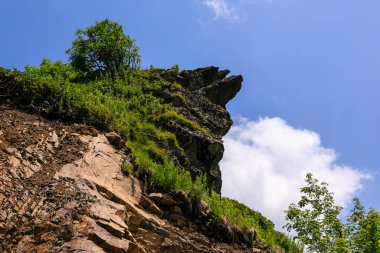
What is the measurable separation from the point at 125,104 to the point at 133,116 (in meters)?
1.74

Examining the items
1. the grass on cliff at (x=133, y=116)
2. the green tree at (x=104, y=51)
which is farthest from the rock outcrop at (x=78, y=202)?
the green tree at (x=104, y=51)

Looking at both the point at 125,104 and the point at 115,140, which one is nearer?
the point at 115,140

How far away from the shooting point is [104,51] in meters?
25.1

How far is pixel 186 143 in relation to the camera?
1778cm

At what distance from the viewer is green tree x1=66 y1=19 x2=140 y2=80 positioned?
2412cm

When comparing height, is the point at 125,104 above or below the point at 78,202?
above

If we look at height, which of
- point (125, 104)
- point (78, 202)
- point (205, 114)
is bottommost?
point (78, 202)

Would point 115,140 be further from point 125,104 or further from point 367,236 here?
point 367,236

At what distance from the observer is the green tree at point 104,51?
950 inches

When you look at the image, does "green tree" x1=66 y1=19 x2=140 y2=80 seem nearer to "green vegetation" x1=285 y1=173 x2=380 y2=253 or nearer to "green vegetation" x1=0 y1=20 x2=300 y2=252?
"green vegetation" x1=0 y1=20 x2=300 y2=252

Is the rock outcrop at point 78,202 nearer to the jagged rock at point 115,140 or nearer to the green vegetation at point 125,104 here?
the jagged rock at point 115,140

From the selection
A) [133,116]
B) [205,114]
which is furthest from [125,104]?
[205,114]

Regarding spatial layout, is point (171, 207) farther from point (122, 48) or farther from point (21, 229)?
point (122, 48)

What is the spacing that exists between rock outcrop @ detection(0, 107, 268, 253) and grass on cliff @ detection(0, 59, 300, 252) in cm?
68
